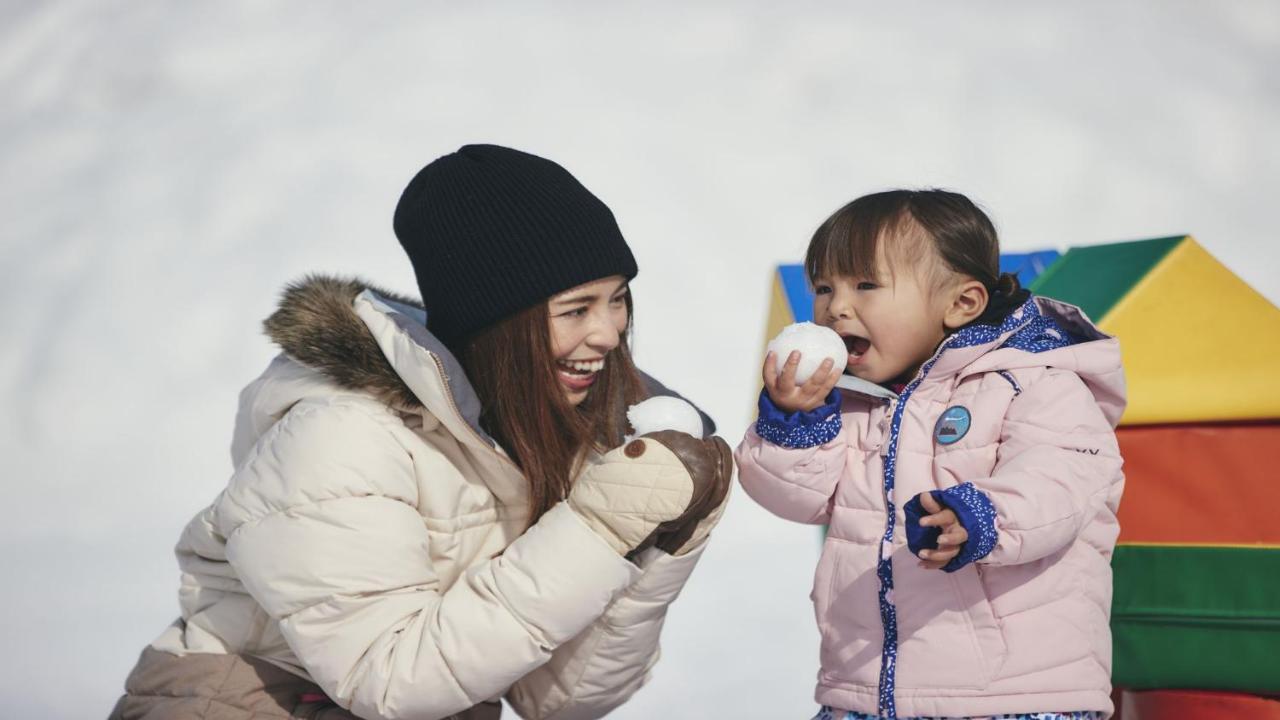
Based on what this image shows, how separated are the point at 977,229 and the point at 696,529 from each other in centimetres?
57

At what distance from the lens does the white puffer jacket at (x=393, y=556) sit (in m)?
1.47

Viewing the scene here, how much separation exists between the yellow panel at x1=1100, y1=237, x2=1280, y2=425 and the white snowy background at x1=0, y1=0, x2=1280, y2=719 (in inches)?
67.4

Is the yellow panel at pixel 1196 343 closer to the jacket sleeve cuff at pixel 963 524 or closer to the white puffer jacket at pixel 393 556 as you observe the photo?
the jacket sleeve cuff at pixel 963 524

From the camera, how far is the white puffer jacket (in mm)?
1475

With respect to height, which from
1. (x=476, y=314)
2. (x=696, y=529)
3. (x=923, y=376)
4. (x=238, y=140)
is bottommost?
(x=696, y=529)

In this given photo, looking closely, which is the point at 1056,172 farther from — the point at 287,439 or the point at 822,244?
the point at 287,439

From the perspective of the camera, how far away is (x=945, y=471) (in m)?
1.50

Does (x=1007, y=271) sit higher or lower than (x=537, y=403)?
lower

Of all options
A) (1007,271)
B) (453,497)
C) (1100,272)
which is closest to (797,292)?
(1007,271)

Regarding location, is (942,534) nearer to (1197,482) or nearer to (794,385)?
(794,385)

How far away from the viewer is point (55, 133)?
3822mm

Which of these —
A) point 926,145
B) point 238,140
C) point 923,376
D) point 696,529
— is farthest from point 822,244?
point 238,140

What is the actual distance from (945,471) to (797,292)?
844 mm

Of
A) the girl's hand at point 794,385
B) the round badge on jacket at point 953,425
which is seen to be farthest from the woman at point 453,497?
the round badge on jacket at point 953,425
